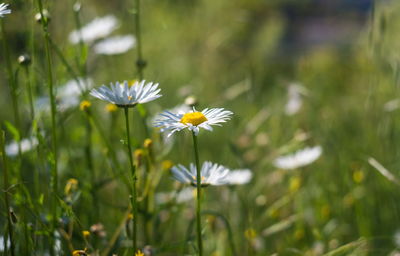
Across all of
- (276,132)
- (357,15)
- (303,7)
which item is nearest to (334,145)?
(276,132)

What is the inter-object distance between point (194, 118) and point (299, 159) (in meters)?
1.05

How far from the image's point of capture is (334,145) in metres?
2.01

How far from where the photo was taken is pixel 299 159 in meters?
2.08

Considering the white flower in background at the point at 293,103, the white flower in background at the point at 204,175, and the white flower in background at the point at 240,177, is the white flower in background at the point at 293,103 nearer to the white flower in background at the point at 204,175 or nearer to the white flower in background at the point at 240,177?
the white flower in background at the point at 240,177

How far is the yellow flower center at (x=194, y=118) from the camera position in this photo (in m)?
1.10

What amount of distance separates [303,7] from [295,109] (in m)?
5.80

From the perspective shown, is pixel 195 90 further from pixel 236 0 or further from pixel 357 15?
pixel 357 15

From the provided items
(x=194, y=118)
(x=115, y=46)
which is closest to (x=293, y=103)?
(x=115, y=46)

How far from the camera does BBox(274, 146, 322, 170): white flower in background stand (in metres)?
2.03

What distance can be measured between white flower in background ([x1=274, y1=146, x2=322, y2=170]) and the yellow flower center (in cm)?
97

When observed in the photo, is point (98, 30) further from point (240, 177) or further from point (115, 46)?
point (240, 177)

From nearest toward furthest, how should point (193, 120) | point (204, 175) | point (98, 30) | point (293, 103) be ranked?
point (193, 120)
point (204, 175)
point (98, 30)
point (293, 103)

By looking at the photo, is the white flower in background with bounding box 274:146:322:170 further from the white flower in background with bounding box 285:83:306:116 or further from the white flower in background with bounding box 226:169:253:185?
the white flower in background with bounding box 285:83:306:116

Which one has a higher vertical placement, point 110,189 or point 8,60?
point 8,60
